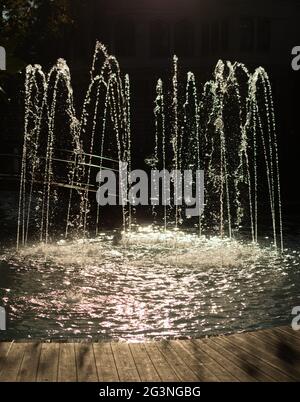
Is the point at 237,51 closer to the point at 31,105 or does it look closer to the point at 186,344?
the point at 31,105

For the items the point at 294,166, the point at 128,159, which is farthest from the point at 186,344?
the point at 294,166

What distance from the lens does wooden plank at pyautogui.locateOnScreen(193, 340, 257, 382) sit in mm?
5305

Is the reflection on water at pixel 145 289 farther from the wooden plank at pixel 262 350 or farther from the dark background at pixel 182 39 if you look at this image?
the dark background at pixel 182 39

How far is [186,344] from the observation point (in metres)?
6.34

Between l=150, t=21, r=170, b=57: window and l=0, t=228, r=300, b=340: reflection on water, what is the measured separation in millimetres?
34655

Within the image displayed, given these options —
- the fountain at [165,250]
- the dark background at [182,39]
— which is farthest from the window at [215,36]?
the fountain at [165,250]

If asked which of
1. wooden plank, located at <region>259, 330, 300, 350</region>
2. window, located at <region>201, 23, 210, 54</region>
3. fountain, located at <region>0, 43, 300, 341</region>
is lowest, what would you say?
wooden plank, located at <region>259, 330, 300, 350</region>

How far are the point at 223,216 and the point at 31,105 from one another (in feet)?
68.2

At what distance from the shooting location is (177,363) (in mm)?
5699

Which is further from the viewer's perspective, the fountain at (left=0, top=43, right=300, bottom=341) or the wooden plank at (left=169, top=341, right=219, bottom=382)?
the fountain at (left=0, top=43, right=300, bottom=341)

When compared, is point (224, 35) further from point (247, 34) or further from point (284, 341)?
point (284, 341)

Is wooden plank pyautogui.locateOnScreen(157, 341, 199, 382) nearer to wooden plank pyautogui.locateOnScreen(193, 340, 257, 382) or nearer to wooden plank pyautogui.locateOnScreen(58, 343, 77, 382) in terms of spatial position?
wooden plank pyautogui.locateOnScreen(193, 340, 257, 382)

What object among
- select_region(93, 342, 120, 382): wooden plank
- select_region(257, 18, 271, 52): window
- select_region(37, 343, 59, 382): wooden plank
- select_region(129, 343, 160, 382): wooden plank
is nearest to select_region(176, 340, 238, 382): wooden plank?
select_region(129, 343, 160, 382): wooden plank

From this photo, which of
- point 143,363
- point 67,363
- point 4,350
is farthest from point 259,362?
point 4,350
